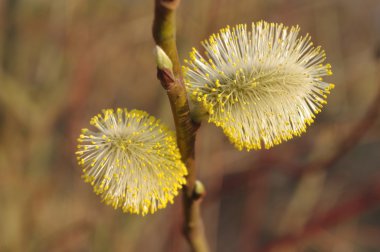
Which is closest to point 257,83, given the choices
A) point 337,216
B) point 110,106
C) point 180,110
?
point 180,110

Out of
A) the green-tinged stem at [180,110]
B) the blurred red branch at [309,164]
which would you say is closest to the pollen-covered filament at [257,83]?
the green-tinged stem at [180,110]

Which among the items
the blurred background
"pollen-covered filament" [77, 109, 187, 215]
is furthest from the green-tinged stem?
the blurred background

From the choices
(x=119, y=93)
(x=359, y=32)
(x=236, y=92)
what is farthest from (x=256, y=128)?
(x=359, y=32)

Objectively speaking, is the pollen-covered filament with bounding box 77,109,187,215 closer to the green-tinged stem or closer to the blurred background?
the green-tinged stem

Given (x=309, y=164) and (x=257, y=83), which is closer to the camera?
(x=257, y=83)

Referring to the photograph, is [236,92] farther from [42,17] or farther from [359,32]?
[359,32]

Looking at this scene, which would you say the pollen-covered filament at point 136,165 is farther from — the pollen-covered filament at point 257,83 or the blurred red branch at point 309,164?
the blurred red branch at point 309,164

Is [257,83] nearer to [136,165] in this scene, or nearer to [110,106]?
[136,165]

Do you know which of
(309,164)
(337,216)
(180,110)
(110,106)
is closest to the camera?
(180,110)
